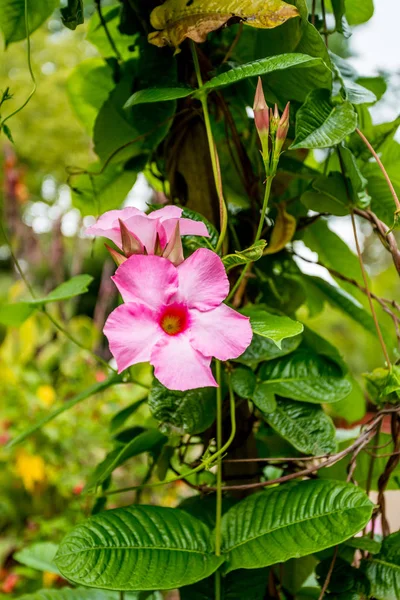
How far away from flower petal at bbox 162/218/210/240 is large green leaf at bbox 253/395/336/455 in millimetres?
190

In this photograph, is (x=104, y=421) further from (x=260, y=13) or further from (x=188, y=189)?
(x=260, y=13)

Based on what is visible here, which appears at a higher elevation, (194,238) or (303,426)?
(194,238)

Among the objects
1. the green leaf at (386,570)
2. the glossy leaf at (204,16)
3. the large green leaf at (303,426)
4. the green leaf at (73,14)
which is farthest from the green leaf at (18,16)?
the green leaf at (386,570)

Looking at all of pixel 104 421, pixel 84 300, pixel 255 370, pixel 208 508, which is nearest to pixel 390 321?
pixel 255 370

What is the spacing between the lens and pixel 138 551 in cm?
51

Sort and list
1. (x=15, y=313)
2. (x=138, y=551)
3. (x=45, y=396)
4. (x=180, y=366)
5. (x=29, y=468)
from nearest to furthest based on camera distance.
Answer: (x=180, y=366)
(x=138, y=551)
(x=15, y=313)
(x=29, y=468)
(x=45, y=396)

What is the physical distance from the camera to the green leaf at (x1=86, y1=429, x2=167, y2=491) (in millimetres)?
594

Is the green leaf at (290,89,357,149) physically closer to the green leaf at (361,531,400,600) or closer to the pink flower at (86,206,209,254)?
the pink flower at (86,206,209,254)

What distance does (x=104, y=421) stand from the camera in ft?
7.29

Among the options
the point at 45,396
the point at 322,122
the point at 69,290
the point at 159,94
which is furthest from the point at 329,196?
the point at 45,396

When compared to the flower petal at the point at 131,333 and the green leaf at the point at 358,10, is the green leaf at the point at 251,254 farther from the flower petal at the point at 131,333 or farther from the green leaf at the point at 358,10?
the green leaf at the point at 358,10

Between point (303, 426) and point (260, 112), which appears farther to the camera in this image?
point (303, 426)

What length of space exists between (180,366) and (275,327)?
103 mm

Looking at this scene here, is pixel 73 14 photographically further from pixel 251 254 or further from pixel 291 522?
pixel 291 522
